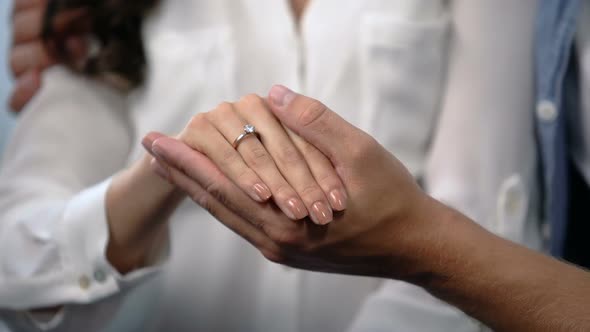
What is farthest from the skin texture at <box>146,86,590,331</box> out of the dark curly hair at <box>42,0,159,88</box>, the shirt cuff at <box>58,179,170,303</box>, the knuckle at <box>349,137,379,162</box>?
the dark curly hair at <box>42,0,159,88</box>

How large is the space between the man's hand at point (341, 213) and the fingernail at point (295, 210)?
0.02 metres

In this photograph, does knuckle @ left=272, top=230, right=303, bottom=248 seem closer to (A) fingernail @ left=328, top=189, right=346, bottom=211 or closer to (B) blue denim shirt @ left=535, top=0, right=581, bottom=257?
(A) fingernail @ left=328, top=189, right=346, bottom=211

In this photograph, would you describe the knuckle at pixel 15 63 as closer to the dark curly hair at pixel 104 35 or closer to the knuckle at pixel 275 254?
the dark curly hair at pixel 104 35

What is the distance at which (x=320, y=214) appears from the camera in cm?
32

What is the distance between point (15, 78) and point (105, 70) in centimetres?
12

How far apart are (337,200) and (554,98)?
0.31 metres

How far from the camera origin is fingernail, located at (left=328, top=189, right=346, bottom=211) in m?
0.33

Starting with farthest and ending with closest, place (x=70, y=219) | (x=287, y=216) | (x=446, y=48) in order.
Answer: (x=446, y=48), (x=70, y=219), (x=287, y=216)

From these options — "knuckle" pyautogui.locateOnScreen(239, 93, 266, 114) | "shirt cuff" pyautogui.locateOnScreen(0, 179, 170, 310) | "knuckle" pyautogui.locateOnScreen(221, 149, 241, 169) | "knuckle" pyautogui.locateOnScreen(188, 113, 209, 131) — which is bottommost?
"shirt cuff" pyautogui.locateOnScreen(0, 179, 170, 310)

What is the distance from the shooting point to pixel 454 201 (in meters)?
0.52

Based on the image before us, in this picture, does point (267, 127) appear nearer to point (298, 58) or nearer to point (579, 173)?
point (298, 58)

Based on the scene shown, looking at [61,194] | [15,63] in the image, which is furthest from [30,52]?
[61,194]

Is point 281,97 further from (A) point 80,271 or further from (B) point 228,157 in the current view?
(A) point 80,271

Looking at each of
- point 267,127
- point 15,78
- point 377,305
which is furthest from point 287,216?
point 15,78
